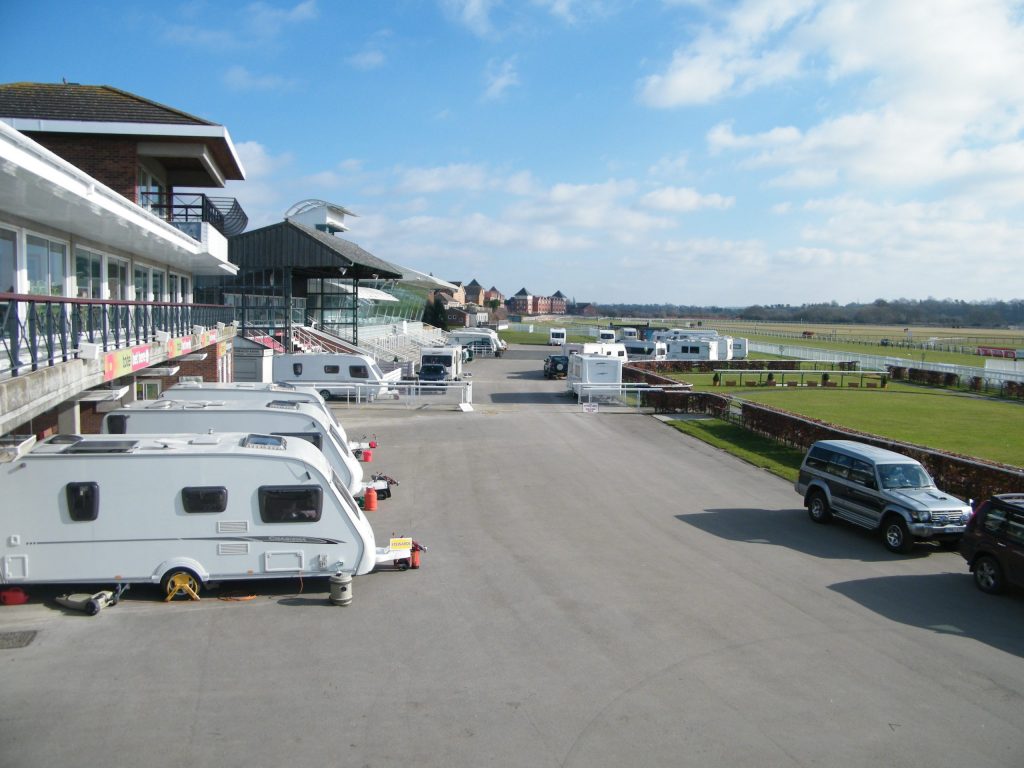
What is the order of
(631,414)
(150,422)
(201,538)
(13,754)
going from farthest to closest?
1. (631,414)
2. (150,422)
3. (201,538)
4. (13,754)

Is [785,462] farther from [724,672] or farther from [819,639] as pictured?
[724,672]

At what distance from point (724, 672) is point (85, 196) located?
10.9 meters

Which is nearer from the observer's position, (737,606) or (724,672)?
(724,672)

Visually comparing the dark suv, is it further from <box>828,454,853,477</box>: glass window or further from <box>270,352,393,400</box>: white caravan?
<box>270,352,393,400</box>: white caravan

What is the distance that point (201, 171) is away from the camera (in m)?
27.8

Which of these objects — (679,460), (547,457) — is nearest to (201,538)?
(547,457)

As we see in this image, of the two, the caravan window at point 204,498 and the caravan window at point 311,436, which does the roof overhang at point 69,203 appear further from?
the caravan window at point 311,436

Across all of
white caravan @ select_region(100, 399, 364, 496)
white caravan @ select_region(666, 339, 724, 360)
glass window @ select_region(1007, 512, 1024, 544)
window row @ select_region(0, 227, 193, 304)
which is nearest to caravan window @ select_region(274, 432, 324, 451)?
white caravan @ select_region(100, 399, 364, 496)

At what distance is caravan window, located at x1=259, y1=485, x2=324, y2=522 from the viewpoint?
36.9 ft

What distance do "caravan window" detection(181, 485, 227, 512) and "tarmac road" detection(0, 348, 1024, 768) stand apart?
4.49ft

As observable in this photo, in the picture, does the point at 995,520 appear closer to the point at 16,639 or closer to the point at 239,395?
the point at 16,639

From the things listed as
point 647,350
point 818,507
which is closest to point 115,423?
point 818,507

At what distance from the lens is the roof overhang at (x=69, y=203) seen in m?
9.17

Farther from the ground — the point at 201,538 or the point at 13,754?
the point at 201,538
